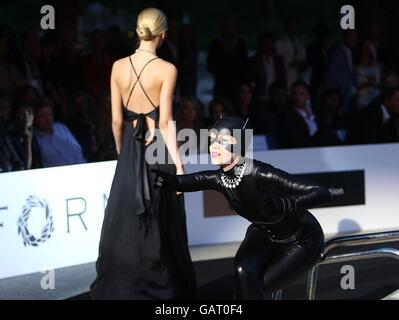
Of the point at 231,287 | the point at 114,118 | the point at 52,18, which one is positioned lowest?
the point at 231,287

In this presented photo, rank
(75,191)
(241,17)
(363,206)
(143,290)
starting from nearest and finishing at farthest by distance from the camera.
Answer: (143,290) → (75,191) → (363,206) → (241,17)

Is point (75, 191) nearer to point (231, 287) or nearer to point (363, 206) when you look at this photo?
point (231, 287)

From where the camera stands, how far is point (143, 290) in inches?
288

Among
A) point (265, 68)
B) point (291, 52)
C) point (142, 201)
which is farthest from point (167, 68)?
point (291, 52)

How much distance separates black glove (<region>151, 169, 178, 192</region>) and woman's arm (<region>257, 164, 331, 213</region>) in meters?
0.51

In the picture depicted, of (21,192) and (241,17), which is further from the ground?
(241,17)

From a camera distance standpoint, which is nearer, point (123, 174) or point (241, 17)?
point (123, 174)

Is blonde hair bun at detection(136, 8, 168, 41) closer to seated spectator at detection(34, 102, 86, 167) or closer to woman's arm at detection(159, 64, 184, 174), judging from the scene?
woman's arm at detection(159, 64, 184, 174)

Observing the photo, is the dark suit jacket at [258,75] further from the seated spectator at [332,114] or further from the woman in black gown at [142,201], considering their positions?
the woman in black gown at [142,201]

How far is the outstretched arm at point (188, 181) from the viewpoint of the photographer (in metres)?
6.28

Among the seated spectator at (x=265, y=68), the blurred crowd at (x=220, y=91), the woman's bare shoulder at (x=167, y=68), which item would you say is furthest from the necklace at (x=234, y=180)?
the seated spectator at (x=265, y=68)

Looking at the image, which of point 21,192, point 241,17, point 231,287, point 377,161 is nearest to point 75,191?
point 21,192
